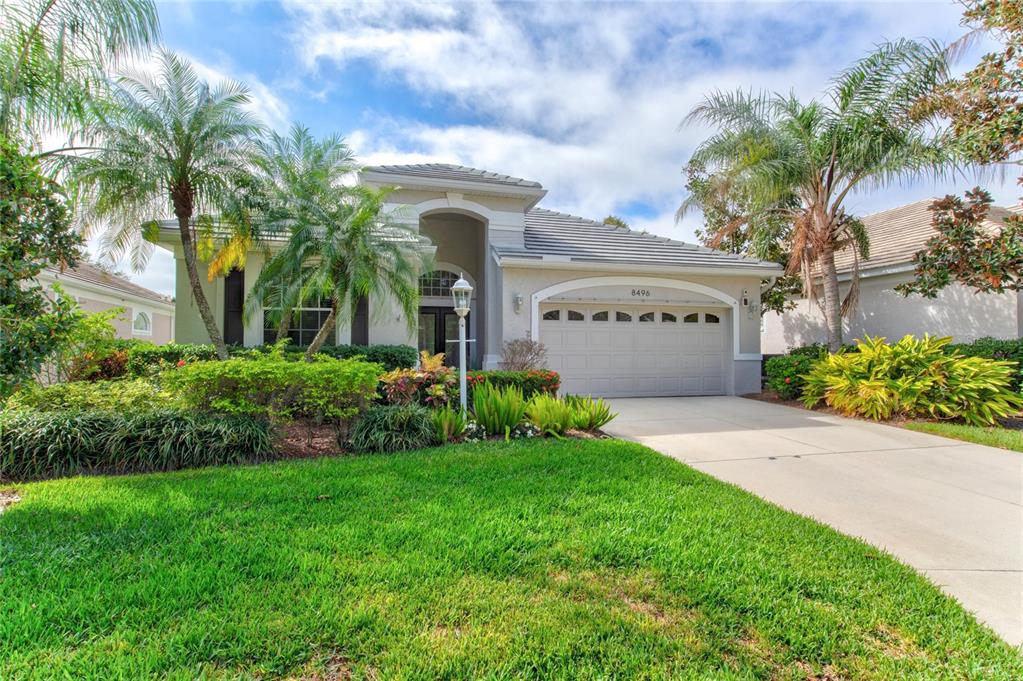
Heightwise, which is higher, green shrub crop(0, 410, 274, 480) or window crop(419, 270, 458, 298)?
window crop(419, 270, 458, 298)

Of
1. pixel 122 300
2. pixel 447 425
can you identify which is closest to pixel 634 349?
pixel 447 425

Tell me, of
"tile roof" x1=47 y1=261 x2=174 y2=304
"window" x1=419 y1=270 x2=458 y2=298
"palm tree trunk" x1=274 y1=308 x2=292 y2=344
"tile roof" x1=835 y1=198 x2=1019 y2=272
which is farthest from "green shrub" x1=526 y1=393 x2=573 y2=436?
"tile roof" x1=47 y1=261 x2=174 y2=304

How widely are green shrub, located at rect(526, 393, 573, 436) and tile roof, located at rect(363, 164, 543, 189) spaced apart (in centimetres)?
748

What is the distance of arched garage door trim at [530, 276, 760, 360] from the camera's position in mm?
12414

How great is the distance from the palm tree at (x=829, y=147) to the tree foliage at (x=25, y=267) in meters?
13.2

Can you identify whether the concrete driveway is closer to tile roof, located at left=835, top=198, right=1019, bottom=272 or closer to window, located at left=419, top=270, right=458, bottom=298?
window, located at left=419, top=270, right=458, bottom=298

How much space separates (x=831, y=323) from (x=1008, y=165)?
464 cm

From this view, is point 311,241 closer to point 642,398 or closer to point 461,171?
point 461,171

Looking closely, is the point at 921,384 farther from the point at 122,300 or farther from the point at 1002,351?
the point at 122,300

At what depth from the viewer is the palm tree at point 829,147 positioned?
35.1 ft

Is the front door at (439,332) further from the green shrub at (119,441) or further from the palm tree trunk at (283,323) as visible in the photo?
the green shrub at (119,441)

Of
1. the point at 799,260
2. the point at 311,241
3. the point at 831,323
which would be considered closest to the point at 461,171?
the point at 311,241

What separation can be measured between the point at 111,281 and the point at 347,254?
55.1ft

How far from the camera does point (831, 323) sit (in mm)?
12578
